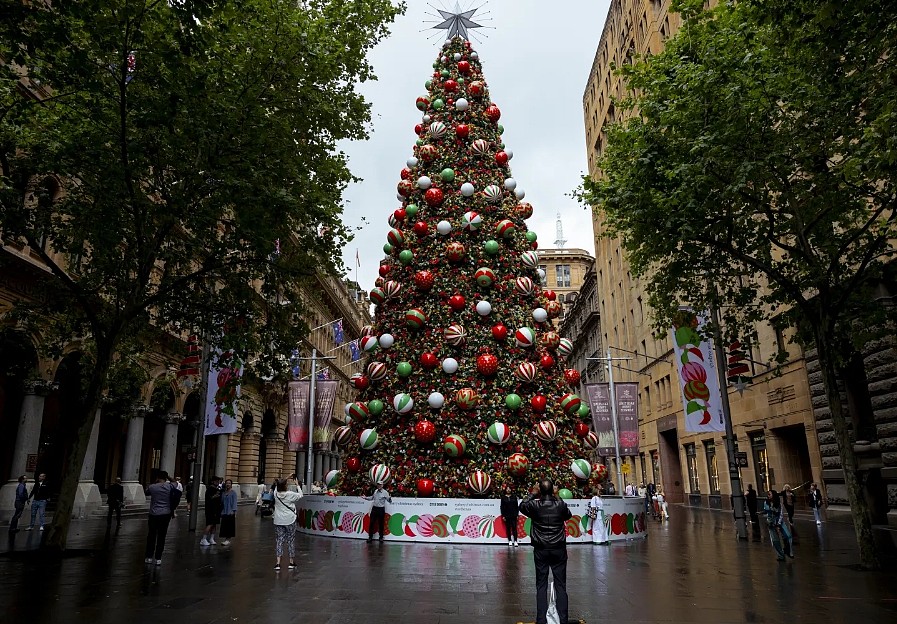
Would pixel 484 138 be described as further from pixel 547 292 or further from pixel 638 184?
pixel 638 184

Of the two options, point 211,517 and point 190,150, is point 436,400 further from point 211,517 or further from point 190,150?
point 190,150

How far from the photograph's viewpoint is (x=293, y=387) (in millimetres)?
30156

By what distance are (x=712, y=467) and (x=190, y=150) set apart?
32.4m

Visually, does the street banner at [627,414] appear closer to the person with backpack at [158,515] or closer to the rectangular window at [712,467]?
the rectangular window at [712,467]

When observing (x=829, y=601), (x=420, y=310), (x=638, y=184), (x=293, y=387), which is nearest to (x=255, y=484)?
(x=293, y=387)

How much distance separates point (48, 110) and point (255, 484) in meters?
35.7

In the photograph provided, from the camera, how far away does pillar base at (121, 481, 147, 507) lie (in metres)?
28.3

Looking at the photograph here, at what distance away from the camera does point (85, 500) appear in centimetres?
2473

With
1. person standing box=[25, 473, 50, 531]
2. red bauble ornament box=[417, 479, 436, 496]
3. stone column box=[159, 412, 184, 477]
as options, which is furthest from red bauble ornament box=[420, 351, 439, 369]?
stone column box=[159, 412, 184, 477]

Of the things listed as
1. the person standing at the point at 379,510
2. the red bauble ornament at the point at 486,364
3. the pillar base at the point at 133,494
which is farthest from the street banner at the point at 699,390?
the pillar base at the point at 133,494

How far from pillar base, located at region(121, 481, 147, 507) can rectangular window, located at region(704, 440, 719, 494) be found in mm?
30366

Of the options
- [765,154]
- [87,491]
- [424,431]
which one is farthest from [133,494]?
[765,154]

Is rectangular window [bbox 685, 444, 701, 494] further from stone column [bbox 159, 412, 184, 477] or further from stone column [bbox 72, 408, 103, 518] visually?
stone column [bbox 72, 408, 103, 518]

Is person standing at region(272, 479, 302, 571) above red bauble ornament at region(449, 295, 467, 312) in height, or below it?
below
